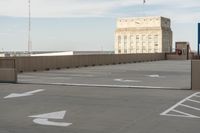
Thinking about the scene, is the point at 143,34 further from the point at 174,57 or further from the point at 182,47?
the point at 174,57

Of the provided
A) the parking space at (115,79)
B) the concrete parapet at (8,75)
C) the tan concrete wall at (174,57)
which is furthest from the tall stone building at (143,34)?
the concrete parapet at (8,75)

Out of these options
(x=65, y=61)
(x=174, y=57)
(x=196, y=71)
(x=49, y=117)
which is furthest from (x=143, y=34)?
(x=49, y=117)

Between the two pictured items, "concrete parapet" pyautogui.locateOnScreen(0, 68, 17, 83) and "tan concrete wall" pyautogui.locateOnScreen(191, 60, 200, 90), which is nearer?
"tan concrete wall" pyautogui.locateOnScreen(191, 60, 200, 90)

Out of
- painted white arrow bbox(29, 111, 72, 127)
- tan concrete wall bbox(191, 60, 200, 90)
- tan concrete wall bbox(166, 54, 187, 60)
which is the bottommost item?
painted white arrow bbox(29, 111, 72, 127)

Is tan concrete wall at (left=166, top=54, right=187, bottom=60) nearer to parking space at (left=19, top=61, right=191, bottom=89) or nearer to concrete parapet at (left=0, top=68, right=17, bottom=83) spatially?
parking space at (left=19, top=61, right=191, bottom=89)

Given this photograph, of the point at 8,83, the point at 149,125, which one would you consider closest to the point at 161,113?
the point at 149,125

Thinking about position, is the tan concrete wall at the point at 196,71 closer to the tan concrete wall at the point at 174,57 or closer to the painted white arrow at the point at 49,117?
the painted white arrow at the point at 49,117

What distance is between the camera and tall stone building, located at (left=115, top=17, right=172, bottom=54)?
123 m

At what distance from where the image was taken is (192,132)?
9.13 meters

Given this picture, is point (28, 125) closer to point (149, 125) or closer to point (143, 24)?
point (149, 125)

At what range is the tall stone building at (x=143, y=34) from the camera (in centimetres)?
12300

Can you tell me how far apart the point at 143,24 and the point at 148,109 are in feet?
378

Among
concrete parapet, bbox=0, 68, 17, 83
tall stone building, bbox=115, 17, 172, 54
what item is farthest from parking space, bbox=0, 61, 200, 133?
tall stone building, bbox=115, 17, 172, 54

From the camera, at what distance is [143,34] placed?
12731cm
